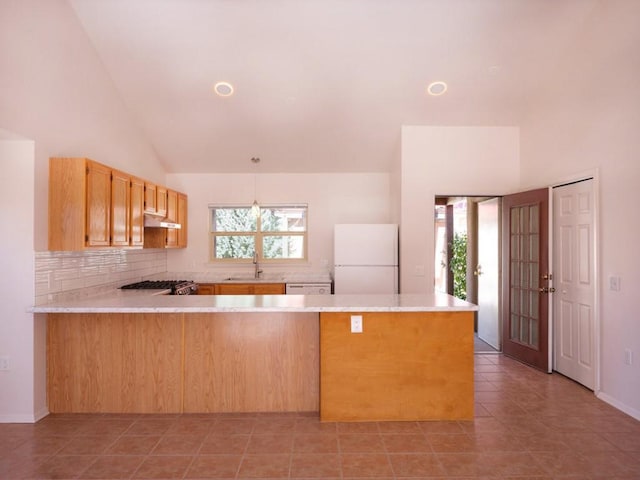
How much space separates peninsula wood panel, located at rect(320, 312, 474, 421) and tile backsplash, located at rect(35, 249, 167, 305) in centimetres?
219

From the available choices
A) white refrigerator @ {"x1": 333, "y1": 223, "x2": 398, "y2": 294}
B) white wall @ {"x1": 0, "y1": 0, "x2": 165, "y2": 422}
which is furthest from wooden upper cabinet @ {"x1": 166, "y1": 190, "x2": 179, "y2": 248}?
white refrigerator @ {"x1": 333, "y1": 223, "x2": 398, "y2": 294}

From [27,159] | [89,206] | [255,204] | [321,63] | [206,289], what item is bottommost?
[206,289]

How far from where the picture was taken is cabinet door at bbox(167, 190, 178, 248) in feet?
16.3

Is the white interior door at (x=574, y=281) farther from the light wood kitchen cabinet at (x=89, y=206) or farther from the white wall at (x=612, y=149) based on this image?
the light wood kitchen cabinet at (x=89, y=206)

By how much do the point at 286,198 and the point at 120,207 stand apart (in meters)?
2.52

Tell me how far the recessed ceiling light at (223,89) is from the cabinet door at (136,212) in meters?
1.29

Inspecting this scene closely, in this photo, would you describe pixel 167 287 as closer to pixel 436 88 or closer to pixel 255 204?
pixel 255 204

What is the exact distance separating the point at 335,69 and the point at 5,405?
4055mm

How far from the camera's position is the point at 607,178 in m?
3.22

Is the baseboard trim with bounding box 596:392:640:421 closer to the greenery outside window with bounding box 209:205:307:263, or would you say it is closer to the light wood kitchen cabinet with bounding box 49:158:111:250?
the greenery outside window with bounding box 209:205:307:263

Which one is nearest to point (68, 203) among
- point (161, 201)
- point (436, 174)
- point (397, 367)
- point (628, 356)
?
point (161, 201)

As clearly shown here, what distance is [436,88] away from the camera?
4117mm

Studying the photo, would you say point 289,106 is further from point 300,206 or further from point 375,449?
point 375,449

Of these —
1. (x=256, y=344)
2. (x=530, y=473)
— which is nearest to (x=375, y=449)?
(x=530, y=473)
